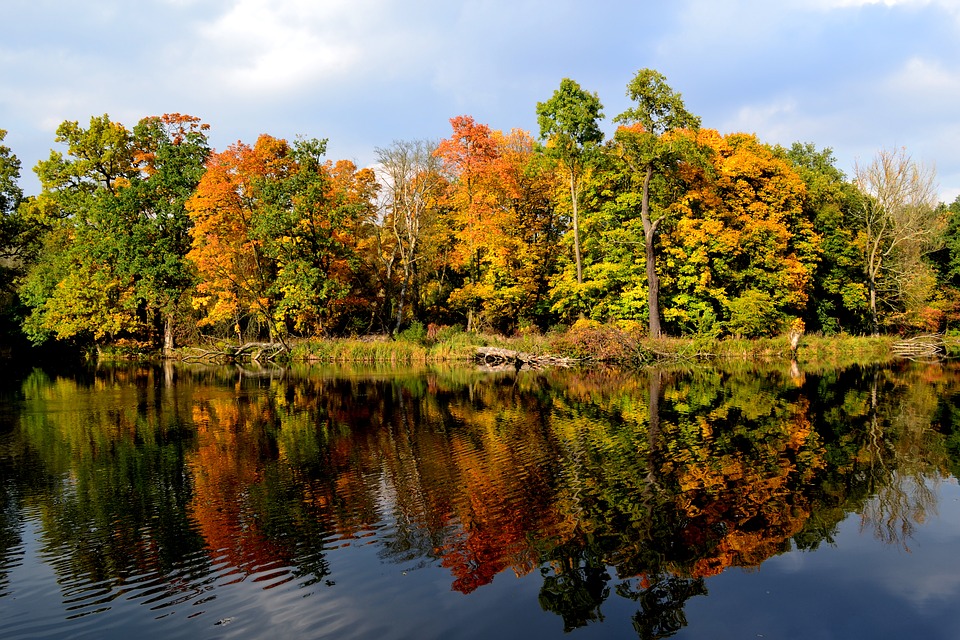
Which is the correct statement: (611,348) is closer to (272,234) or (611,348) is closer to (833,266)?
(833,266)

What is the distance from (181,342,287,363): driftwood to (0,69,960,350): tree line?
1146 millimetres

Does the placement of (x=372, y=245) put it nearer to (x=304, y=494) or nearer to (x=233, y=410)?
(x=233, y=410)

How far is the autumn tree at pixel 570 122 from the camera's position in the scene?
36.1 meters

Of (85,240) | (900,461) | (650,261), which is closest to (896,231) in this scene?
(650,261)

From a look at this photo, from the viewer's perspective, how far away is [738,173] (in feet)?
123

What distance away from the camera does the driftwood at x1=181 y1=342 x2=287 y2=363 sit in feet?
131

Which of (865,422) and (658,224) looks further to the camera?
(658,224)

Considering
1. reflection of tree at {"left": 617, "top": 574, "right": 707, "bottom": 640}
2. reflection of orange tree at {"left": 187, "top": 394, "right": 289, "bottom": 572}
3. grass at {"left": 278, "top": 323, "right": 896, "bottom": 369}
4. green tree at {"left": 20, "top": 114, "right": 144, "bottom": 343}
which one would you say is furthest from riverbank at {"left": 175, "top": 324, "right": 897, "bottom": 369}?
reflection of tree at {"left": 617, "top": 574, "right": 707, "bottom": 640}

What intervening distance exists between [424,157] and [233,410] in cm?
2769

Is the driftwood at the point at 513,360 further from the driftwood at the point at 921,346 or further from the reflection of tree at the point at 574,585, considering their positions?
the reflection of tree at the point at 574,585

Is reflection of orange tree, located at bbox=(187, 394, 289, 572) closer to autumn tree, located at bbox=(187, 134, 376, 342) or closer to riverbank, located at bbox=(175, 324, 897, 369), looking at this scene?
riverbank, located at bbox=(175, 324, 897, 369)

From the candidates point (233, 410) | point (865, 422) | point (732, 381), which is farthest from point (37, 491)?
point (732, 381)

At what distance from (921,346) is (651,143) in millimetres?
20211

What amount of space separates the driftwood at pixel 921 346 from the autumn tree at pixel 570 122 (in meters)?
19.1
